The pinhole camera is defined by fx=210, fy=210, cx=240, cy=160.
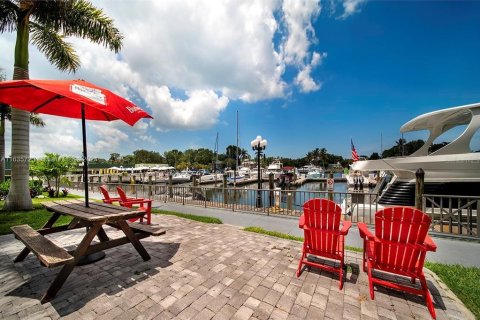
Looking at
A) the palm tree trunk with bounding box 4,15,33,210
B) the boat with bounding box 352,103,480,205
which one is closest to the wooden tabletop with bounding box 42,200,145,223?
the palm tree trunk with bounding box 4,15,33,210

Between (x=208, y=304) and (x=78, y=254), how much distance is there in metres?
1.98

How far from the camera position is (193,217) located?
7.35 metres

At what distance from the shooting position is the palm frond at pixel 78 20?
790 cm

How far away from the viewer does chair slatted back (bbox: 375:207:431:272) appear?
106 inches

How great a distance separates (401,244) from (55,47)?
14.0 meters

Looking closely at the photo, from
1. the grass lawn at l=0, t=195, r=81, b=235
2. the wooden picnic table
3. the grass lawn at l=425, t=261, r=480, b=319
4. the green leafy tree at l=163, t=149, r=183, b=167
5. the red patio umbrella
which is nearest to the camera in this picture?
the wooden picnic table

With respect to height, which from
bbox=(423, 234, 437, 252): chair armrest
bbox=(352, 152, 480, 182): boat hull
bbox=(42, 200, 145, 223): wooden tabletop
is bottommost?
bbox=(423, 234, 437, 252): chair armrest

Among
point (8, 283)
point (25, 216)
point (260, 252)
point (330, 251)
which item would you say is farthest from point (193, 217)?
point (25, 216)

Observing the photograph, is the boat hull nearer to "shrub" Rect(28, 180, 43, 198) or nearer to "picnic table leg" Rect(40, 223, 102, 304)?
"picnic table leg" Rect(40, 223, 102, 304)

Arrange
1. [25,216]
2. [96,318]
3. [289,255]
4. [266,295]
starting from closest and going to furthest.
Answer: [96,318], [266,295], [289,255], [25,216]

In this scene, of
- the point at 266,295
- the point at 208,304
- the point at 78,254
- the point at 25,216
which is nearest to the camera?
the point at 208,304

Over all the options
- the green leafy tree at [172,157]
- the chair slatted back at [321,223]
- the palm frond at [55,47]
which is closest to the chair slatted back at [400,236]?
the chair slatted back at [321,223]

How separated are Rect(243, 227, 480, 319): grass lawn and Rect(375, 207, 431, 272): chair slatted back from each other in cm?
75

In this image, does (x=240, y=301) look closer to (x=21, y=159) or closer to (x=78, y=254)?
(x=78, y=254)
